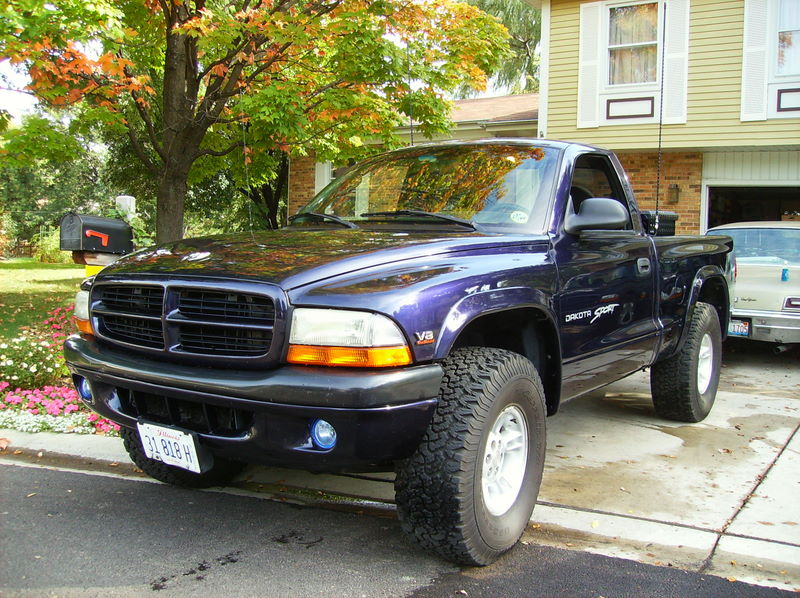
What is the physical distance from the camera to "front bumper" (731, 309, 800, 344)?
293 inches

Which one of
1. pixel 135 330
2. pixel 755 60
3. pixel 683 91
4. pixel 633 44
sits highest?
pixel 633 44

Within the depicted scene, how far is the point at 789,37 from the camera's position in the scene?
39.6 feet

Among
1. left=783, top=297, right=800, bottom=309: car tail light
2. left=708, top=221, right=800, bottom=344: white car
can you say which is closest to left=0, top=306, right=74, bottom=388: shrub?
left=708, top=221, right=800, bottom=344: white car

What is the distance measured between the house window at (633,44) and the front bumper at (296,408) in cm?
1215

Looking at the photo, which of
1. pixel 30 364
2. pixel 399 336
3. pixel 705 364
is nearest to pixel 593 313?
pixel 399 336

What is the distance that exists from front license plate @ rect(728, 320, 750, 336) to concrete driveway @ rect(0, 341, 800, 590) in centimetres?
179

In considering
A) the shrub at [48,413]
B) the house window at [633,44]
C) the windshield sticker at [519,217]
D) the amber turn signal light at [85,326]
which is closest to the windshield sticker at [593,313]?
the windshield sticker at [519,217]

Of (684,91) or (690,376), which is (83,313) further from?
(684,91)

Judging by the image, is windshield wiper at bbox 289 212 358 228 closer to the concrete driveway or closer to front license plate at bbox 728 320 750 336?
the concrete driveway

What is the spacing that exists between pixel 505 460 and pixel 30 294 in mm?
12173

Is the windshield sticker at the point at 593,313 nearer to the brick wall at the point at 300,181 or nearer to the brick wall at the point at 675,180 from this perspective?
the brick wall at the point at 675,180

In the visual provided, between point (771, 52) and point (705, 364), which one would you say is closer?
point (705, 364)

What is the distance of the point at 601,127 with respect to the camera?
13344mm

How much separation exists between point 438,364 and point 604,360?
5.46ft
